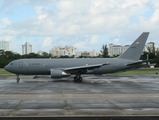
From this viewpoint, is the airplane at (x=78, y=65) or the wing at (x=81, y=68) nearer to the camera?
the wing at (x=81, y=68)

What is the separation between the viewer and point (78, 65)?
32906 mm

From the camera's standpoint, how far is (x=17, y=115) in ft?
34.0

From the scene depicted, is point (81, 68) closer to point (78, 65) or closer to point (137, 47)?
point (78, 65)

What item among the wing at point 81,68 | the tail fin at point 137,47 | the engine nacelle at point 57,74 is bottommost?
the engine nacelle at point 57,74

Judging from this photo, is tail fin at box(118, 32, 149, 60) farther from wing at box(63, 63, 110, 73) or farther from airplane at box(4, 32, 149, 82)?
wing at box(63, 63, 110, 73)

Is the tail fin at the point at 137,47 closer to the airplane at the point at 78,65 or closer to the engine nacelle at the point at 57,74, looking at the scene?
the airplane at the point at 78,65

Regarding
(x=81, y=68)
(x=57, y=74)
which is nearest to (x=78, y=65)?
(x=81, y=68)

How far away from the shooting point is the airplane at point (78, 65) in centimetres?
3104

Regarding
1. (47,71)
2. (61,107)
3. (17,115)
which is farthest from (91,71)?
(17,115)

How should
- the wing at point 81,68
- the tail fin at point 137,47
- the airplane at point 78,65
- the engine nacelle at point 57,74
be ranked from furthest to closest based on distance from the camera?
the tail fin at point 137,47, the airplane at point 78,65, the wing at point 81,68, the engine nacelle at point 57,74

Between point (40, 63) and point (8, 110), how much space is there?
20462mm

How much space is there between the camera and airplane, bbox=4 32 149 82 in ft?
102

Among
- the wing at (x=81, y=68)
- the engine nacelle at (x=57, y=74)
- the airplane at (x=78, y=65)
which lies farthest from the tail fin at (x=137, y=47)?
the engine nacelle at (x=57, y=74)

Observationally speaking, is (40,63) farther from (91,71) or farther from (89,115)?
(89,115)
